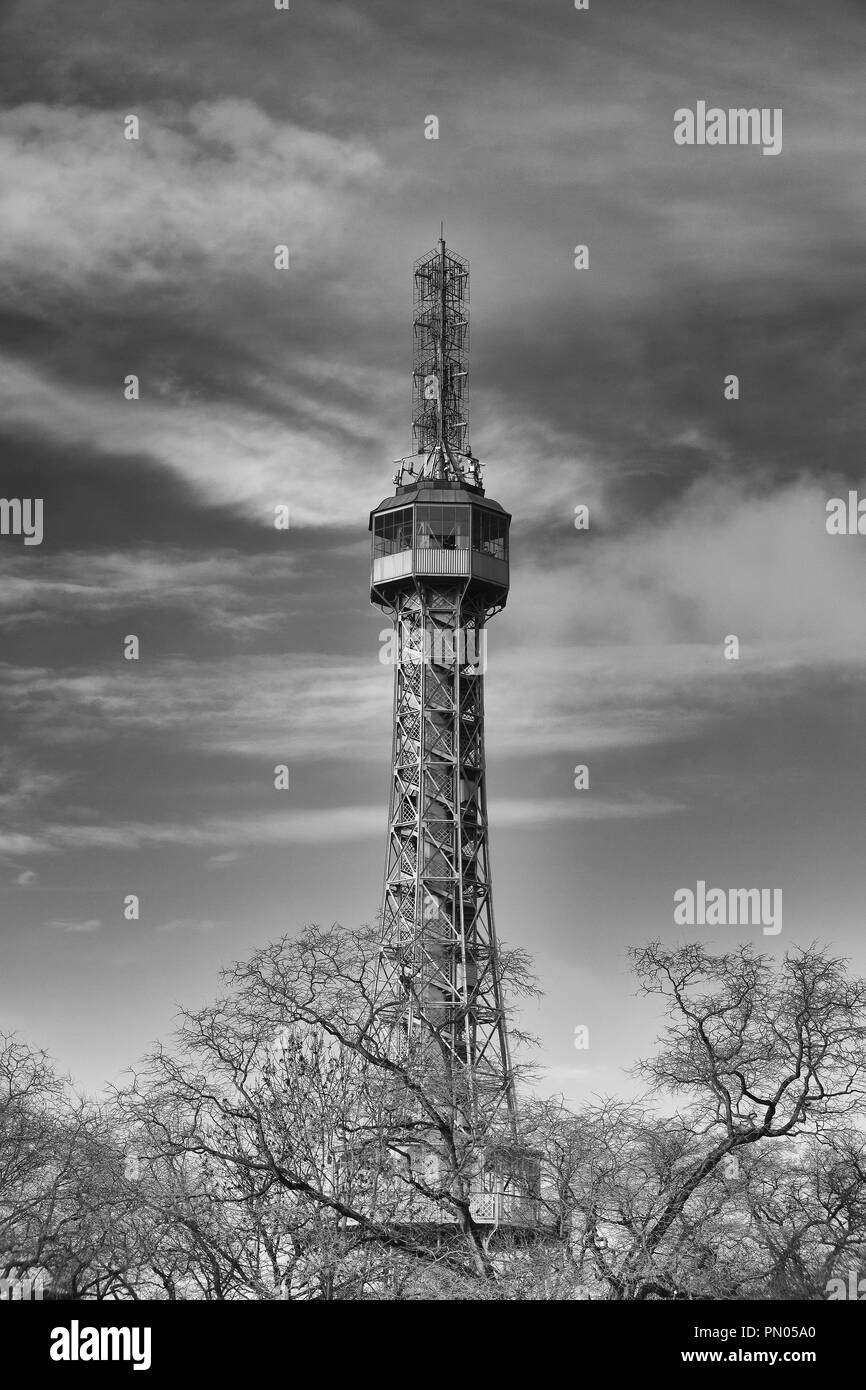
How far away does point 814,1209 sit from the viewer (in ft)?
112

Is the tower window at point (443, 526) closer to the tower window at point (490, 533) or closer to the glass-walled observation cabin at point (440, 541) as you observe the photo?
the glass-walled observation cabin at point (440, 541)

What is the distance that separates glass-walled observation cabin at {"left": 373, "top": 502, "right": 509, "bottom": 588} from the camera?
106m

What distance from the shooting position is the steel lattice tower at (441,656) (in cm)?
10300

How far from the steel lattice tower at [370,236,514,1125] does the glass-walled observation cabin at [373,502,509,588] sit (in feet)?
0.30

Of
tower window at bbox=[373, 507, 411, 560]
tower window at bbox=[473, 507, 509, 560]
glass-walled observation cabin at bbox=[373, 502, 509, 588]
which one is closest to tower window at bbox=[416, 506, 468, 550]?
glass-walled observation cabin at bbox=[373, 502, 509, 588]

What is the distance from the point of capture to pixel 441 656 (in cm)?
10806

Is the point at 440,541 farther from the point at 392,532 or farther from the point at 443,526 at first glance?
the point at 392,532

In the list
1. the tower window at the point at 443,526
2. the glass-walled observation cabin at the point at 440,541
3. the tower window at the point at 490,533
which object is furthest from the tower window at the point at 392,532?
the tower window at the point at 490,533

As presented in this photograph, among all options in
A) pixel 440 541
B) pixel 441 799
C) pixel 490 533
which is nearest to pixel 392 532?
pixel 440 541

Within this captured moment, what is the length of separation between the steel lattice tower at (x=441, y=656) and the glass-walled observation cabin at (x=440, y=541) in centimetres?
9

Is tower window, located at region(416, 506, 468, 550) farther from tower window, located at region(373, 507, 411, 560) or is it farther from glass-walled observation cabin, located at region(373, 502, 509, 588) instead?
tower window, located at region(373, 507, 411, 560)
